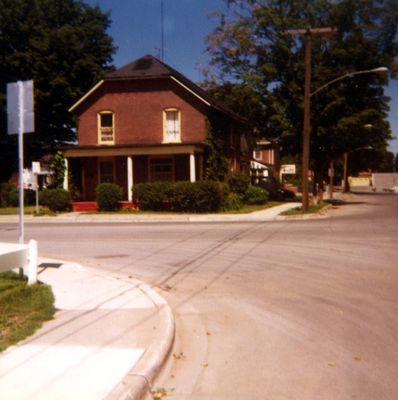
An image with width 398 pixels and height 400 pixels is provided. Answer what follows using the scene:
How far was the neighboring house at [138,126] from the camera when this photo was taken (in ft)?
103

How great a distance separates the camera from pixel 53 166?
32.9 metres

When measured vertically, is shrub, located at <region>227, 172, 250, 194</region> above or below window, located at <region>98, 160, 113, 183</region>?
below

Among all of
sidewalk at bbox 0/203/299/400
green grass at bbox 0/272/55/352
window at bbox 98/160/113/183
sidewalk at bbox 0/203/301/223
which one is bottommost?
sidewalk at bbox 0/203/301/223

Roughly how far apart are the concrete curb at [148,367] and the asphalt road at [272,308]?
0.43 feet

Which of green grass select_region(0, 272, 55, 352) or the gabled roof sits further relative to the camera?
the gabled roof

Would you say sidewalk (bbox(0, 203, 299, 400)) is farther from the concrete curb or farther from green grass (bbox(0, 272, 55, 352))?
green grass (bbox(0, 272, 55, 352))

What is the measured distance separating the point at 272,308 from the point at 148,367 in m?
2.97

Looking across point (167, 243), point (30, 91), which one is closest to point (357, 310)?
point (30, 91)

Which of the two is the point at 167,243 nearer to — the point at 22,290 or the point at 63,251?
the point at 63,251

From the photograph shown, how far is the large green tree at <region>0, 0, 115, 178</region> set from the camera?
42.4 m

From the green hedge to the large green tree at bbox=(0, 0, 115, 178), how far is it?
Result: 61.3 ft

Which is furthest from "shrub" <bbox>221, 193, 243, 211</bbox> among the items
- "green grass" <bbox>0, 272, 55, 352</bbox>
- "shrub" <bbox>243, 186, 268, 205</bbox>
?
"green grass" <bbox>0, 272, 55, 352</bbox>

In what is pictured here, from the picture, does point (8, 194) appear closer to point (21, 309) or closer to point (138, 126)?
point (138, 126)

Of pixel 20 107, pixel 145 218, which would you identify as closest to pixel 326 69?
pixel 145 218
